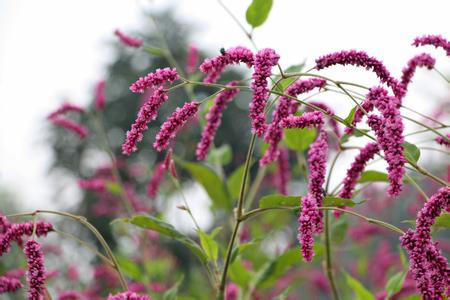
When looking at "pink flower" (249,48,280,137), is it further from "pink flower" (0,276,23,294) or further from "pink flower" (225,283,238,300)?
"pink flower" (225,283,238,300)

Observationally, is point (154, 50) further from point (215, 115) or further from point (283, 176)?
point (215, 115)

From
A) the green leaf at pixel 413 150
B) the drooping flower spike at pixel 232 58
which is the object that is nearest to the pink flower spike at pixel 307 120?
the drooping flower spike at pixel 232 58

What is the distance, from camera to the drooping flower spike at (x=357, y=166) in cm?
196

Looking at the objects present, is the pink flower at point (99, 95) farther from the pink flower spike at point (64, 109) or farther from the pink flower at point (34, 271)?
the pink flower at point (34, 271)

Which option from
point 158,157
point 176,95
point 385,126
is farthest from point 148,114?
point 176,95

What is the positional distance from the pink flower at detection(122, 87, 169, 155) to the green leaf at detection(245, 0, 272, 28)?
38.1 inches

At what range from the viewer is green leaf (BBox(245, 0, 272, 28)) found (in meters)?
2.63

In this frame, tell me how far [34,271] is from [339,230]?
1.62 metres

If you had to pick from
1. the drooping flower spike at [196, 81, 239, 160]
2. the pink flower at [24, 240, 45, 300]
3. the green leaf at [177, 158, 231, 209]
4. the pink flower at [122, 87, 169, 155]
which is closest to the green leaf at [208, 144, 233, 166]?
the green leaf at [177, 158, 231, 209]

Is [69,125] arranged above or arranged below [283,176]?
above

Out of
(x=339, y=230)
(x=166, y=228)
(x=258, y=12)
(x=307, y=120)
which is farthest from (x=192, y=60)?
(x=307, y=120)

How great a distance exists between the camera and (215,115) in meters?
2.18

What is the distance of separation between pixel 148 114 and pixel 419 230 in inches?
32.5

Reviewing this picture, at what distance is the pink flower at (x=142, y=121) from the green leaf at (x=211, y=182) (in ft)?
4.60
